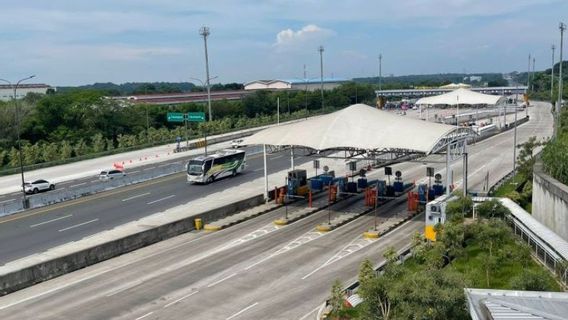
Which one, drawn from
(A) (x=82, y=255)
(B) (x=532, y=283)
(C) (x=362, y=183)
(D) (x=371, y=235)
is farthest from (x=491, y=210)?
(A) (x=82, y=255)

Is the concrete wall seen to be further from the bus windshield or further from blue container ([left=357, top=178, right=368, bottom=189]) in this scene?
the bus windshield

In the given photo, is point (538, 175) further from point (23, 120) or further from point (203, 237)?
point (23, 120)

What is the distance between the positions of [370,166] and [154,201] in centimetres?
2068

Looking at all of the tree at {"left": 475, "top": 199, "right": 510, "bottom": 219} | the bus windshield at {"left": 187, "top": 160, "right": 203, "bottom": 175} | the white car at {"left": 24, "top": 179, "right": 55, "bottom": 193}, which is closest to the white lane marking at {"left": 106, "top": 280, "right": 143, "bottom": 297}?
the tree at {"left": 475, "top": 199, "right": 510, "bottom": 219}

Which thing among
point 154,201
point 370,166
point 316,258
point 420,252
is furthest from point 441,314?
point 370,166

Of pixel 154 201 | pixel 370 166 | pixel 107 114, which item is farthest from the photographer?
pixel 107 114

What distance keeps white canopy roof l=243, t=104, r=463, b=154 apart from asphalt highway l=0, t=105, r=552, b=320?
4.45m

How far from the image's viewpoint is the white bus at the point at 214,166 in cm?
4794

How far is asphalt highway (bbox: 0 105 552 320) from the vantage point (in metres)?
20.9

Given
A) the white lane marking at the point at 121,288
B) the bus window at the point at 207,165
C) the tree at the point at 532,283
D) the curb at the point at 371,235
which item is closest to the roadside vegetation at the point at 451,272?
the tree at the point at 532,283

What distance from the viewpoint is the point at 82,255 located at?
2658cm

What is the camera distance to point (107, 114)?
299 ft

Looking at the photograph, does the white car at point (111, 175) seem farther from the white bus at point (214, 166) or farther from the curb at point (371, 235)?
the curb at point (371, 235)

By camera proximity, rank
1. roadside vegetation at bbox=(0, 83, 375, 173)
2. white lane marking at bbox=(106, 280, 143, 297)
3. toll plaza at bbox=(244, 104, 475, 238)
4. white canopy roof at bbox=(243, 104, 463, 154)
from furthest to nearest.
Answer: roadside vegetation at bbox=(0, 83, 375, 173) → toll plaza at bbox=(244, 104, 475, 238) → white canopy roof at bbox=(243, 104, 463, 154) → white lane marking at bbox=(106, 280, 143, 297)
